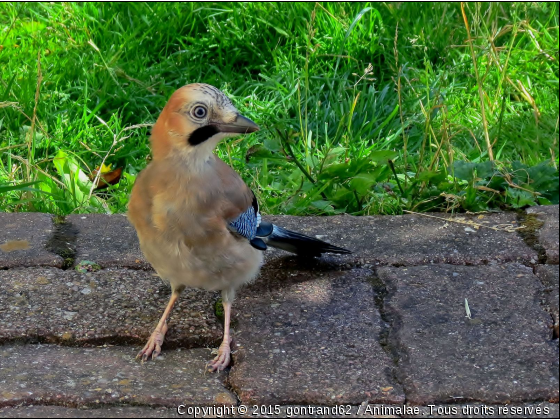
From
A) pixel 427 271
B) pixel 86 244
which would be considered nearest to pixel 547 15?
pixel 427 271

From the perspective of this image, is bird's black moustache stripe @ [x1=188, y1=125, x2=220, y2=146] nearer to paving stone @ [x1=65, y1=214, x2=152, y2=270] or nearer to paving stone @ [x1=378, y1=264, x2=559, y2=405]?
paving stone @ [x1=65, y1=214, x2=152, y2=270]

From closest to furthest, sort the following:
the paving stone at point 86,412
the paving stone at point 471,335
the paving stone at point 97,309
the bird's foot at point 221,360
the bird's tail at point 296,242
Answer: the paving stone at point 86,412 → the paving stone at point 471,335 → the bird's foot at point 221,360 → the paving stone at point 97,309 → the bird's tail at point 296,242

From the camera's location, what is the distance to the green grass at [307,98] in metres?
4.44

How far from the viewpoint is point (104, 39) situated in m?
5.82

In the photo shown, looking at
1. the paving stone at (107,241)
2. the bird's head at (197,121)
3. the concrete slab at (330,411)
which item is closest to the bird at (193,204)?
the bird's head at (197,121)

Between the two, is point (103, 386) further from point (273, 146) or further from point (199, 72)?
point (199, 72)

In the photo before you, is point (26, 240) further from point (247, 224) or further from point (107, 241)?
point (247, 224)

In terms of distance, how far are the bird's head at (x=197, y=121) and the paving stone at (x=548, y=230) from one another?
1.54 m

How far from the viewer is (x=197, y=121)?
3.06 m

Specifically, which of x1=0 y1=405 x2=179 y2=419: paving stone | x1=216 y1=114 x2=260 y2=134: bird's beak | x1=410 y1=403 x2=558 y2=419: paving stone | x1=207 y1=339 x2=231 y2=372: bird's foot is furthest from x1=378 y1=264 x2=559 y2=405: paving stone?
x1=216 y1=114 x2=260 y2=134: bird's beak

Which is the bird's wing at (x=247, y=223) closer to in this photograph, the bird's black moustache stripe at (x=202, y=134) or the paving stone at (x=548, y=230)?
the bird's black moustache stripe at (x=202, y=134)

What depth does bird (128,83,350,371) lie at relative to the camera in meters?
3.07

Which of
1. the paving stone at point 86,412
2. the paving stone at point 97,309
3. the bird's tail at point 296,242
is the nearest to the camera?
the paving stone at point 86,412

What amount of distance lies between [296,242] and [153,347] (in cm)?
91
